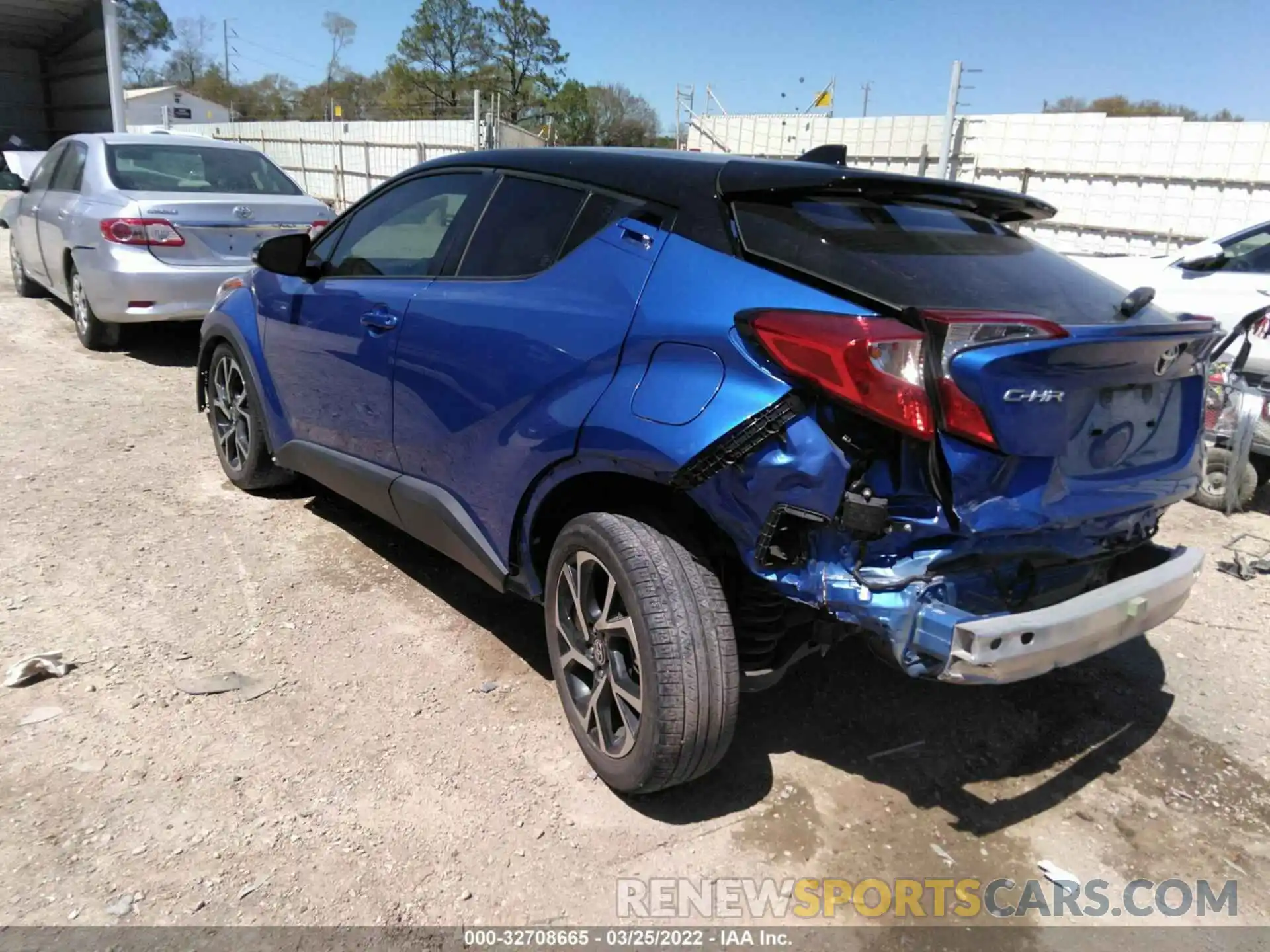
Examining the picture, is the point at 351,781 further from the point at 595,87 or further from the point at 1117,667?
the point at 595,87

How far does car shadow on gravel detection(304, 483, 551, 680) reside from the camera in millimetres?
3635

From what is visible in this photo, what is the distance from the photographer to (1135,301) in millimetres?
2746

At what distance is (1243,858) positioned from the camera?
2654mm

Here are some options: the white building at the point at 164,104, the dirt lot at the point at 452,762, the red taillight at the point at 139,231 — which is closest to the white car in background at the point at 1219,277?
the dirt lot at the point at 452,762

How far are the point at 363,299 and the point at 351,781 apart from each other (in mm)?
1824

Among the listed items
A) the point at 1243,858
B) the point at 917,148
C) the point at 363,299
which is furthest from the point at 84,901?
the point at 917,148

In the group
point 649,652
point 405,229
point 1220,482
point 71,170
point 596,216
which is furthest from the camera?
point 71,170

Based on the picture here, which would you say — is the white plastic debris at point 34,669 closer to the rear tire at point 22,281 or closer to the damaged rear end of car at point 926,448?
the damaged rear end of car at point 926,448

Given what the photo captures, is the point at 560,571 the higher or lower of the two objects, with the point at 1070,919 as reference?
higher

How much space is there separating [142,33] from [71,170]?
8721 cm

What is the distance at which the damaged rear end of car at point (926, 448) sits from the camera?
7.01 feet

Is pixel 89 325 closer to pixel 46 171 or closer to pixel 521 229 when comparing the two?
pixel 46 171

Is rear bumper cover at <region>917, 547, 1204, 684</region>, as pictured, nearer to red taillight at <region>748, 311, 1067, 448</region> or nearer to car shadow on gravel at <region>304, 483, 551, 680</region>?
red taillight at <region>748, 311, 1067, 448</region>

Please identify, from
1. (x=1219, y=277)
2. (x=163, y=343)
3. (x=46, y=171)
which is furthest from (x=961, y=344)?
(x=46, y=171)
